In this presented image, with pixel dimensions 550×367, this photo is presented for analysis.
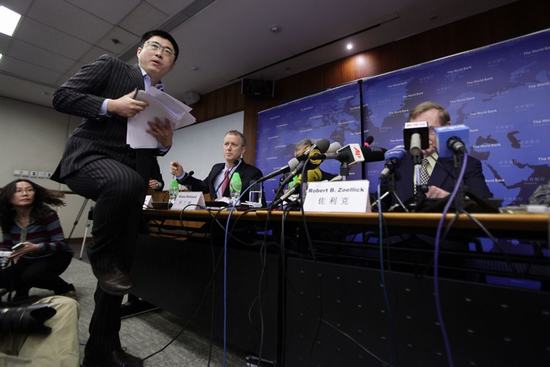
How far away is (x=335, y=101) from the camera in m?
3.22

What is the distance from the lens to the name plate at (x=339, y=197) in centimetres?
82

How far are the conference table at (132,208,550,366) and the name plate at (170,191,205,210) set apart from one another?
0.23 feet

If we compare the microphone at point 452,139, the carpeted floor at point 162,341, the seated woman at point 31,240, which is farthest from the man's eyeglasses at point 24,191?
the microphone at point 452,139

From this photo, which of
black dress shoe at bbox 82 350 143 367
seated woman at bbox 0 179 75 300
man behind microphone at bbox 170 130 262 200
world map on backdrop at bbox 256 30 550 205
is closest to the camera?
black dress shoe at bbox 82 350 143 367

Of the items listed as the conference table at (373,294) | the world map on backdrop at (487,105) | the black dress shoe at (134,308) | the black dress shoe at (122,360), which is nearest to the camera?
the conference table at (373,294)

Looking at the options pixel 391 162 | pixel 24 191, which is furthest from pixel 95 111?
pixel 24 191

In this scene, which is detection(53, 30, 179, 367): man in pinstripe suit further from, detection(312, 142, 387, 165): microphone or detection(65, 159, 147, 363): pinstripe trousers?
detection(312, 142, 387, 165): microphone

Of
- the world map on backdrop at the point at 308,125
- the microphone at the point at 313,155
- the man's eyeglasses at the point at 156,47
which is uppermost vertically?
the world map on backdrop at the point at 308,125

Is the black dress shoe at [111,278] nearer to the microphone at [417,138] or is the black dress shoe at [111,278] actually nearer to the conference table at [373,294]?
the conference table at [373,294]

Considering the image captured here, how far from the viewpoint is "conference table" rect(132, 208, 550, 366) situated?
2.06 feet

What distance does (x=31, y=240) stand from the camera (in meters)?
2.05

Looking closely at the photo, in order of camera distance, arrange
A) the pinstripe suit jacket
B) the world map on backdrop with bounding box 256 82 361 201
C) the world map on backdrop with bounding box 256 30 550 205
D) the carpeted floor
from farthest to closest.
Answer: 1. the world map on backdrop with bounding box 256 82 361 201
2. the world map on backdrop with bounding box 256 30 550 205
3. the carpeted floor
4. the pinstripe suit jacket

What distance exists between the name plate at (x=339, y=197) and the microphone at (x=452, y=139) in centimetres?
23

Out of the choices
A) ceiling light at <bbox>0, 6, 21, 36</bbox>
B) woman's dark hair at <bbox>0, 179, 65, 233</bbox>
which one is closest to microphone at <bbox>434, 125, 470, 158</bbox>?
woman's dark hair at <bbox>0, 179, 65, 233</bbox>
